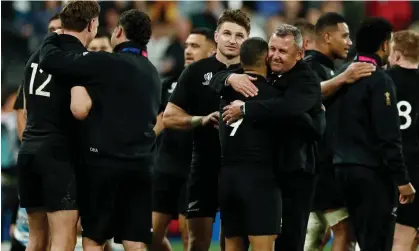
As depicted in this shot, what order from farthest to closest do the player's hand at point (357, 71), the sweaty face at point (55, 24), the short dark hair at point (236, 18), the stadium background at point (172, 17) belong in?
the stadium background at point (172, 17) → the sweaty face at point (55, 24) → the short dark hair at point (236, 18) → the player's hand at point (357, 71)

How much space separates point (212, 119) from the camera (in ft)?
26.5

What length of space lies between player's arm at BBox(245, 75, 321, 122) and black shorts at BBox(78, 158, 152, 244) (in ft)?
3.11

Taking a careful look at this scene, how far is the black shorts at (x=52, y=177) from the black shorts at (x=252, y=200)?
111cm

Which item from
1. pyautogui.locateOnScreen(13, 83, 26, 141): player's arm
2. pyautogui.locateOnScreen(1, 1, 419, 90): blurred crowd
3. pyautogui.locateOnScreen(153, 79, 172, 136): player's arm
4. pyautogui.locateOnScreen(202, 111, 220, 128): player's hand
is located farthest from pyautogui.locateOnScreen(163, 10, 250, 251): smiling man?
pyautogui.locateOnScreen(1, 1, 419, 90): blurred crowd

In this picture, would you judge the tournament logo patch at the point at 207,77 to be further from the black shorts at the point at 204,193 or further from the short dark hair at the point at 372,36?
the short dark hair at the point at 372,36

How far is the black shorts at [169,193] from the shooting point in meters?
9.63

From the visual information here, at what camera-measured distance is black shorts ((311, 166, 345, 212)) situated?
9133 millimetres

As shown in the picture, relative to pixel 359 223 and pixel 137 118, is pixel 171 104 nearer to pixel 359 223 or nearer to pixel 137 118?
pixel 137 118

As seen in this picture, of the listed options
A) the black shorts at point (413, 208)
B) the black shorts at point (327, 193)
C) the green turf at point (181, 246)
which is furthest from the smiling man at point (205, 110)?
the green turf at point (181, 246)

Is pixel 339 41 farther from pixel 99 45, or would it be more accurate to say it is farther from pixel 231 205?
pixel 99 45

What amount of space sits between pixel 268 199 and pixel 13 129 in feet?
22.4

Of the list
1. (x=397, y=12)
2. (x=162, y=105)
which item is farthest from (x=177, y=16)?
(x=162, y=105)

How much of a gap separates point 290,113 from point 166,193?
8.24ft

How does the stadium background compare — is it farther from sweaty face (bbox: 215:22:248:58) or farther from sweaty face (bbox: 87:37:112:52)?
sweaty face (bbox: 215:22:248:58)
